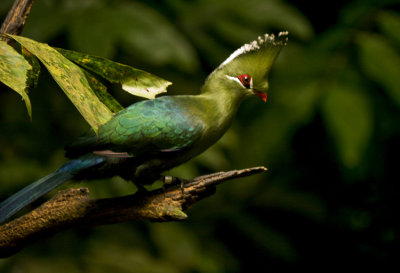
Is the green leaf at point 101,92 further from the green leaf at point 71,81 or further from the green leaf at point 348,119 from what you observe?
the green leaf at point 348,119

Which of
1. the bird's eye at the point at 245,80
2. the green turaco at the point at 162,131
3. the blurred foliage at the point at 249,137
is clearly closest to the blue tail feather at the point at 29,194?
the green turaco at the point at 162,131

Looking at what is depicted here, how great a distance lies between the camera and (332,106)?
2.15 m

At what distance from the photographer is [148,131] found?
128cm

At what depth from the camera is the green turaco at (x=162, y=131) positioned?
1270 millimetres

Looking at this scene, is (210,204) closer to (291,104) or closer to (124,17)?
(291,104)

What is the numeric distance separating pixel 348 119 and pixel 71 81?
1518 millimetres

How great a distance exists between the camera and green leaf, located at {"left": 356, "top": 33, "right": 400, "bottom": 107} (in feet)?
6.94

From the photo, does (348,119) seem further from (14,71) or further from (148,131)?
(14,71)

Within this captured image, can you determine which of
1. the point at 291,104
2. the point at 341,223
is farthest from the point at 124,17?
the point at 341,223

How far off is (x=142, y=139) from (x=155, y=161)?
8 cm

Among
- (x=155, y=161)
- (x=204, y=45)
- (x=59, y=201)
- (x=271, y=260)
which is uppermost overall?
(x=204, y=45)

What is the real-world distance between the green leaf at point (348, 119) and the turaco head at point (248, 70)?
33.0 inches

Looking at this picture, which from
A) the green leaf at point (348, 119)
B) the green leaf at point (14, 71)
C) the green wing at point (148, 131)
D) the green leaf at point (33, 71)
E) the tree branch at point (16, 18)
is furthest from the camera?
the green leaf at point (348, 119)

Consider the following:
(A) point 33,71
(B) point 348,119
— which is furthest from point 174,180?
(B) point 348,119
